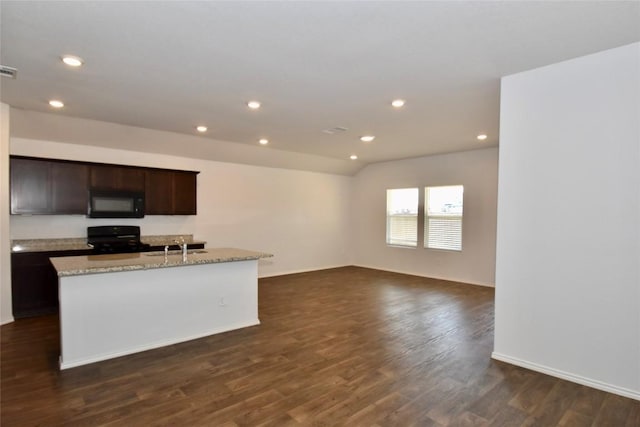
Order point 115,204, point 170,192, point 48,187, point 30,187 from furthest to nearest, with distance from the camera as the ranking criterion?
point 170,192, point 115,204, point 48,187, point 30,187

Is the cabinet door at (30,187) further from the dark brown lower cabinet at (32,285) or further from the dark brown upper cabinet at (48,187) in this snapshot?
the dark brown lower cabinet at (32,285)

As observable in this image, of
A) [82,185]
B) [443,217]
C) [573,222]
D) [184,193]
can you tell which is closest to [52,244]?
[82,185]

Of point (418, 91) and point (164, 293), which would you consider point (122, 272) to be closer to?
point (164, 293)

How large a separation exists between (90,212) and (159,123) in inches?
68.8

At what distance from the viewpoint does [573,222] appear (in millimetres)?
2830

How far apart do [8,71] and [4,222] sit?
6.91ft

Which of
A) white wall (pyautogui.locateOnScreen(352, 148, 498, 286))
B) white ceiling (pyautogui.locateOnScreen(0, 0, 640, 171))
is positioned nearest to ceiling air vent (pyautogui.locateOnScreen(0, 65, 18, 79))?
white ceiling (pyautogui.locateOnScreen(0, 0, 640, 171))

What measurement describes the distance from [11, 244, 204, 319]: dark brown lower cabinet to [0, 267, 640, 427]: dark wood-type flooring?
225mm

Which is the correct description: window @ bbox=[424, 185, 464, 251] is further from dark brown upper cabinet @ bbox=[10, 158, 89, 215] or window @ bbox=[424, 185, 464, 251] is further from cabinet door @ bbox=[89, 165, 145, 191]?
dark brown upper cabinet @ bbox=[10, 158, 89, 215]

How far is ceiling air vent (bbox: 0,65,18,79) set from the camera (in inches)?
116

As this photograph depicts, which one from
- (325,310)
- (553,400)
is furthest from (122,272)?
(553,400)

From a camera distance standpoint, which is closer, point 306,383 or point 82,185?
point 306,383

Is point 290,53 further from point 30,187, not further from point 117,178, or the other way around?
point 30,187

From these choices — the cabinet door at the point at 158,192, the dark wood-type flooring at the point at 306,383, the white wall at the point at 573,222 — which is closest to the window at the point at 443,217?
the dark wood-type flooring at the point at 306,383
